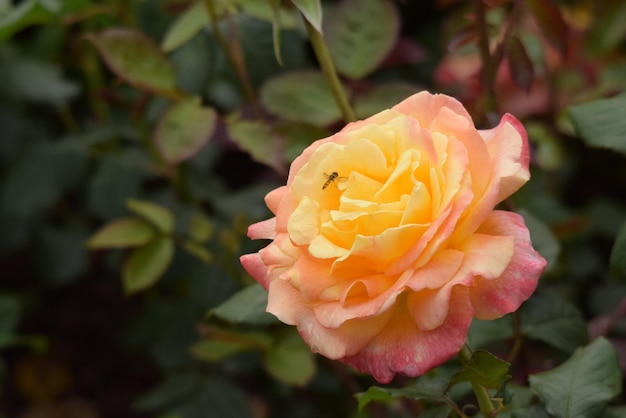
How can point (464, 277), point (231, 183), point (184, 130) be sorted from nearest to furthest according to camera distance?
point (464, 277) → point (184, 130) → point (231, 183)

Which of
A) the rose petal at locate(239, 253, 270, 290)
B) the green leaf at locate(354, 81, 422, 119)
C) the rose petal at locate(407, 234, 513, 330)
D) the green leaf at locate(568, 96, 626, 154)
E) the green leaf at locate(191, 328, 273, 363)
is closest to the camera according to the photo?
the rose petal at locate(407, 234, 513, 330)

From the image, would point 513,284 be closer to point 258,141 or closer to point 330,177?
point 330,177

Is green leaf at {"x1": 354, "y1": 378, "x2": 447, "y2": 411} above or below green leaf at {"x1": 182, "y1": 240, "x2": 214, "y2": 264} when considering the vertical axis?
above

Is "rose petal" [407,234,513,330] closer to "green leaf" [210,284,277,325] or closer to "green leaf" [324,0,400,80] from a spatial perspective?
"green leaf" [210,284,277,325]

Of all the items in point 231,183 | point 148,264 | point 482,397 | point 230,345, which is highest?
point 482,397

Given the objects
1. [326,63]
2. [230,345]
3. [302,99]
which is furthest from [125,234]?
[326,63]

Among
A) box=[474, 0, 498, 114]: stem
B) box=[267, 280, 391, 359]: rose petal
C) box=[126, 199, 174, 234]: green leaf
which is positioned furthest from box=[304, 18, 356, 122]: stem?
box=[126, 199, 174, 234]: green leaf
